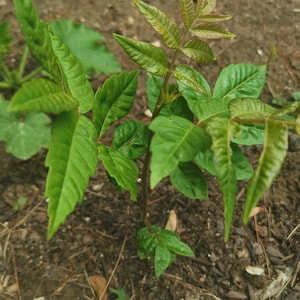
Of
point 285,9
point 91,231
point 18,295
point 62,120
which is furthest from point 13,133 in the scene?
point 285,9

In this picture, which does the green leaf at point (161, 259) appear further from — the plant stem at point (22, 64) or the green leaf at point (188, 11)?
the plant stem at point (22, 64)

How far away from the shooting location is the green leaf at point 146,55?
1.20 m

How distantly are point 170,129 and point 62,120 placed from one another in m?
0.27

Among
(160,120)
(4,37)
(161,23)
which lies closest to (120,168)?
(160,120)

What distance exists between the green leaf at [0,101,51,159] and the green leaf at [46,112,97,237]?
40.0 inches

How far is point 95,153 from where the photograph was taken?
3.67 feet

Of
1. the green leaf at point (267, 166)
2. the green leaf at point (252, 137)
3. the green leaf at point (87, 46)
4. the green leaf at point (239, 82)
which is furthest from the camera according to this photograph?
the green leaf at point (87, 46)

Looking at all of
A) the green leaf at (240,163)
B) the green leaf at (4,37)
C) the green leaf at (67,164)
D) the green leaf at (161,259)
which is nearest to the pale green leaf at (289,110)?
the green leaf at (240,163)

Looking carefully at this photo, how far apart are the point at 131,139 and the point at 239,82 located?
16.2 inches

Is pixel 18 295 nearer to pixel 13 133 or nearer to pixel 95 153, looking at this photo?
pixel 13 133

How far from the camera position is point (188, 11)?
122 cm

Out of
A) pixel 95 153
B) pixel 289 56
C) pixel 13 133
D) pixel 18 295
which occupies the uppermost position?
pixel 95 153

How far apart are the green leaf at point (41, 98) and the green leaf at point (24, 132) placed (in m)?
1.04

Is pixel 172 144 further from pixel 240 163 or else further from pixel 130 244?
pixel 130 244
